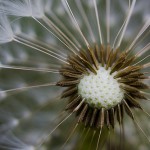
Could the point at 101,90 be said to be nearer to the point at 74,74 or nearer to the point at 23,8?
the point at 74,74

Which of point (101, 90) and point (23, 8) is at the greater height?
point (23, 8)

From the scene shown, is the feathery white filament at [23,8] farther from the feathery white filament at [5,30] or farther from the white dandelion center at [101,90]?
the white dandelion center at [101,90]

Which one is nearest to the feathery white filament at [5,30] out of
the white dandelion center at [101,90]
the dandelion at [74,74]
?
the dandelion at [74,74]

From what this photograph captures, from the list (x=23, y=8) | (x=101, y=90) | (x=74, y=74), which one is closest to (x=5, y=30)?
(x=23, y=8)

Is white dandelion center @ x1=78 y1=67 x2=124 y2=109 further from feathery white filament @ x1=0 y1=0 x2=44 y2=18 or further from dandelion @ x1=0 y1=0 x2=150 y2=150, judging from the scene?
feathery white filament @ x1=0 y1=0 x2=44 y2=18

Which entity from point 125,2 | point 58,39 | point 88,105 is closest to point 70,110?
point 88,105

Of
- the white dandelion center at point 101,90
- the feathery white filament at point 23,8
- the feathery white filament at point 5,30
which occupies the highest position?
the feathery white filament at point 23,8

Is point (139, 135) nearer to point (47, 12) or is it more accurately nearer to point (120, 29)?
point (120, 29)

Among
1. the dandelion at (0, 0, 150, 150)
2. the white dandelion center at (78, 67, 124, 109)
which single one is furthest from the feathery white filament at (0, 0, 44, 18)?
the white dandelion center at (78, 67, 124, 109)
